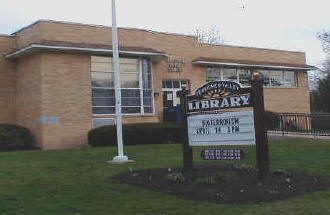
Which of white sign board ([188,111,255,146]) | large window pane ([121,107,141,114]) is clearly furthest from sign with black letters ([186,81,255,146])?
large window pane ([121,107,141,114])

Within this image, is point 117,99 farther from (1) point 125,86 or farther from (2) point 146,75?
(2) point 146,75

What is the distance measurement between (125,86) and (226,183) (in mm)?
16671

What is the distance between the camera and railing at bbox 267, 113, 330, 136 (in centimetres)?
2914

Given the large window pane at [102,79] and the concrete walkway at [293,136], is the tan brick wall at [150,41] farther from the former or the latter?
the concrete walkway at [293,136]

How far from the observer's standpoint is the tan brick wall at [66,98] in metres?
25.8

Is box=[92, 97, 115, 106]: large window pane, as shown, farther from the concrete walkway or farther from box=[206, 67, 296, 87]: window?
box=[206, 67, 296, 87]: window

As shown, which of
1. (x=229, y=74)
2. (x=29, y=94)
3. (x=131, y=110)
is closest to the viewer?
(x=29, y=94)

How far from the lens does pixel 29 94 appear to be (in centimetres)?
2680

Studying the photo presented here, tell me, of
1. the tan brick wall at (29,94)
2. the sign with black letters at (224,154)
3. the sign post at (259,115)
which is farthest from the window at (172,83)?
the sign post at (259,115)

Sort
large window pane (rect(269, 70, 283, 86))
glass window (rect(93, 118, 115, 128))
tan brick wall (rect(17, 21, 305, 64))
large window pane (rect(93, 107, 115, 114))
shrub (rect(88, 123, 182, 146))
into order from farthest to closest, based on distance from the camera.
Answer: large window pane (rect(269, 70, 283, 86)) < large window pane (rect(93, 107, 115, 114)) < glass window (rect(93, 118, 115, 128)) < tan brick wall (rect(17, 21, 305, 64)) < shrub (rect(88, 123, 182, 146))

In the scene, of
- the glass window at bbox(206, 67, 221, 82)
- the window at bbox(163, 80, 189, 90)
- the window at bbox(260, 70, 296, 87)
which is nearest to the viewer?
the window at bbox(163, 80, 189, 90)

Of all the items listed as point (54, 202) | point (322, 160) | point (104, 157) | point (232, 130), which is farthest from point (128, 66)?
point (54, 202)

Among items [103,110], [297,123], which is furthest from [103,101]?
[297,123]

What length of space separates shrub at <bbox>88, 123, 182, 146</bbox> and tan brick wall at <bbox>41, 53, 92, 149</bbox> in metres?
1.60
